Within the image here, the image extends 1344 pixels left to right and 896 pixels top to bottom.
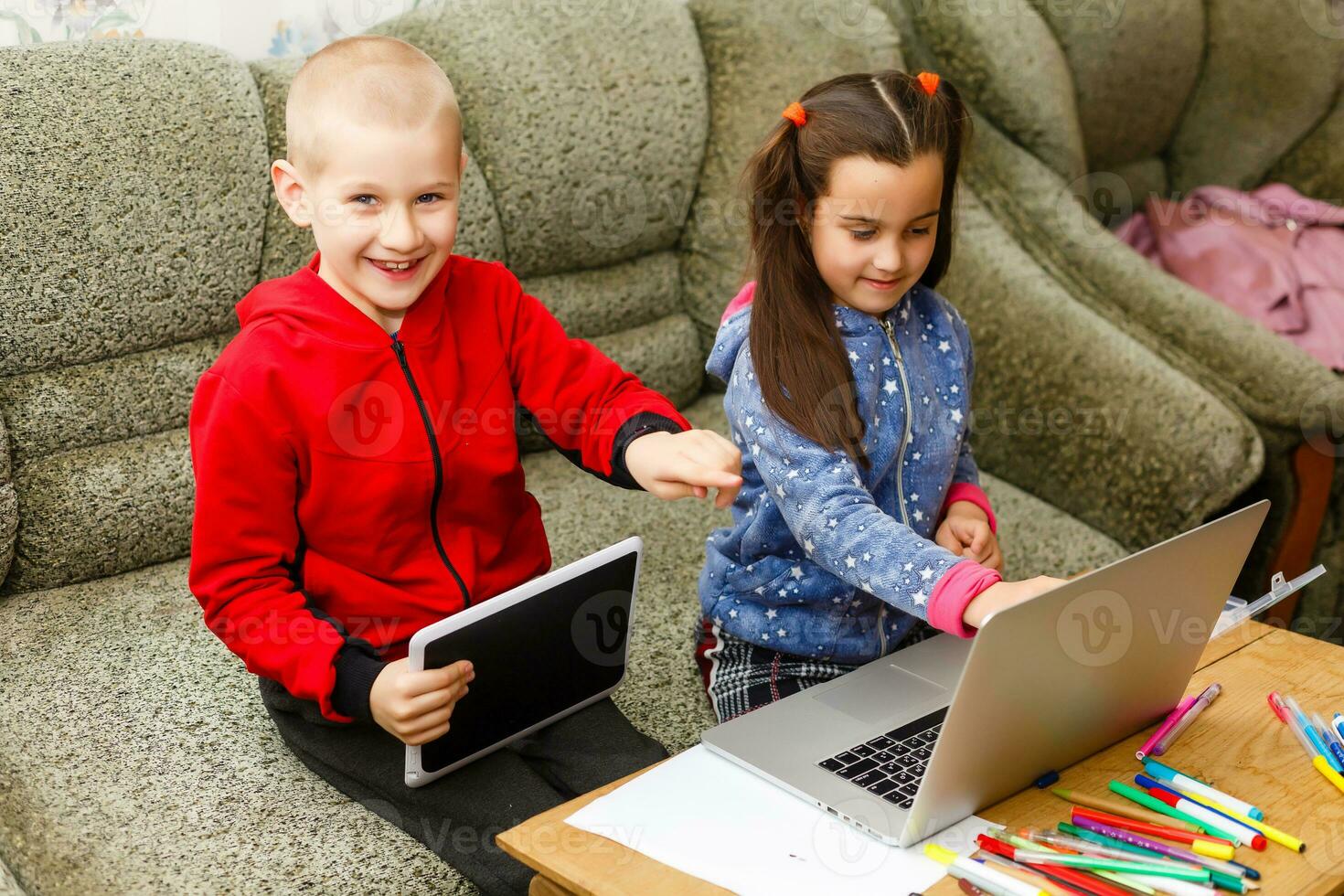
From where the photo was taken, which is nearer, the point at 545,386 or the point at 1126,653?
the point at 1126,653

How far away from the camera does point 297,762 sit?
1.03 meters

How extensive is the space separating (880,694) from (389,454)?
17.0 inches

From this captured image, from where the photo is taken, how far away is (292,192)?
0.94 m

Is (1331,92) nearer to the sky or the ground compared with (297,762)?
nearer to the sky

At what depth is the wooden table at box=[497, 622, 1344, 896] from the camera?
0.73 m

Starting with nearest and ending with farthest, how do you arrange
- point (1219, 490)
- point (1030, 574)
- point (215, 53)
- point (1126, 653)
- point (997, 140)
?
point (1126, 653) < point (215, 53) < point (1030, 574) < point (1219, 490) < point (997, 140)

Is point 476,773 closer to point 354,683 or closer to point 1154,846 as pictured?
point 354,683

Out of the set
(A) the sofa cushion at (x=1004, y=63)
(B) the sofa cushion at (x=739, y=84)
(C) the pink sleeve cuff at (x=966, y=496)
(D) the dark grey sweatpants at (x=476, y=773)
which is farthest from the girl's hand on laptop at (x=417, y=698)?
(A) the sofa cushion at (x=1004, y=63)

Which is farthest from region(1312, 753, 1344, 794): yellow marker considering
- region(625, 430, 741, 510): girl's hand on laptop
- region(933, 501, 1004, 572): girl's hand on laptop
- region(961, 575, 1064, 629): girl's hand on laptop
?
region(625, 430, 741, 510): girl's hand on laptop

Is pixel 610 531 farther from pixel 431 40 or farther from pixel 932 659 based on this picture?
pixel 431 40

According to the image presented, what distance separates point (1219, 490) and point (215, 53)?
1323 mm

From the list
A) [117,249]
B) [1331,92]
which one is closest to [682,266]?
[117,249]

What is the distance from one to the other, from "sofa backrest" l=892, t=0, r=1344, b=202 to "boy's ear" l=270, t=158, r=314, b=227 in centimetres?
121

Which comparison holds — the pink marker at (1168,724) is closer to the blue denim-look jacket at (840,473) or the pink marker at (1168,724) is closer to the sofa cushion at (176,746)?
the blue denim-look jacket at (840,473)
